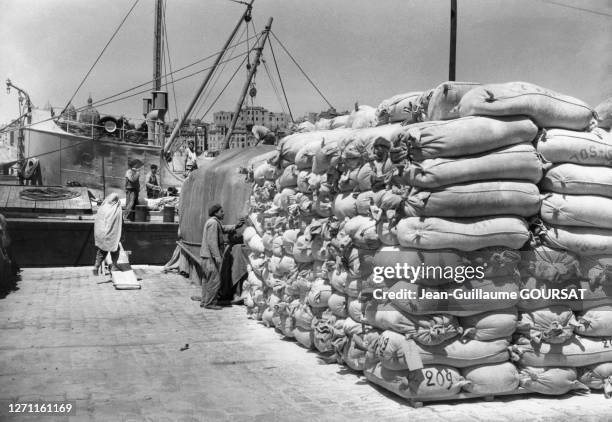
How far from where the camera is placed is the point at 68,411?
493cm

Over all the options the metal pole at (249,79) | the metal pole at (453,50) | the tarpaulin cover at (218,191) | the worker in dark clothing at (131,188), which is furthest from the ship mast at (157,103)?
the metal pole at (453,50)

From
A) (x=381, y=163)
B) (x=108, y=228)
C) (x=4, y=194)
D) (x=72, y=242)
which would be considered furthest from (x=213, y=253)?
(x=4, y=194)

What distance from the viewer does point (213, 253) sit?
9.70m

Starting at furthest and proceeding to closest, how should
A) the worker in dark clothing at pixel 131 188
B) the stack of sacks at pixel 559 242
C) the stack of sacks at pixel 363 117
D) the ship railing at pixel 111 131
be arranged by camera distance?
the ship railing at pixel 111 131 → the worker in dark clothing at pixel 131 188 → the stack of sacks at pixel 363 117 → the stack of sacks at pixel 559 242

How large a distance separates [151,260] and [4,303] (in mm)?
5636

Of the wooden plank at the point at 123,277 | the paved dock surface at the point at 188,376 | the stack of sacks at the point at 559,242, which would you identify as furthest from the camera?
the wooden plank at the point at 123,277

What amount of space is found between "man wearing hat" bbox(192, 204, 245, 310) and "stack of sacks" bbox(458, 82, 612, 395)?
5.41 metres

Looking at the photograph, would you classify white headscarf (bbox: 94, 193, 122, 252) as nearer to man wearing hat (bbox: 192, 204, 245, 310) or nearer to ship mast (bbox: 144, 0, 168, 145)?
man wearing hat (bbox: 192, 204, 245, 310)

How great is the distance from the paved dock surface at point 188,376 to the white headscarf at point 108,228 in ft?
10.1

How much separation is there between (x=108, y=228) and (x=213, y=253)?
12.9ft

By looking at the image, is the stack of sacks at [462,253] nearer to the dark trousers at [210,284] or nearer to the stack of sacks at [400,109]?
the stack of sacks at [400,109]

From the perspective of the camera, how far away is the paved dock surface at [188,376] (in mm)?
4910

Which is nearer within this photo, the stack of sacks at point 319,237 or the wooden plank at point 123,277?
the stack of sacks at point 319,237

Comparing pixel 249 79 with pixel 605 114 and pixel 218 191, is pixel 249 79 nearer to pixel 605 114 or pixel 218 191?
pixel 218 191
